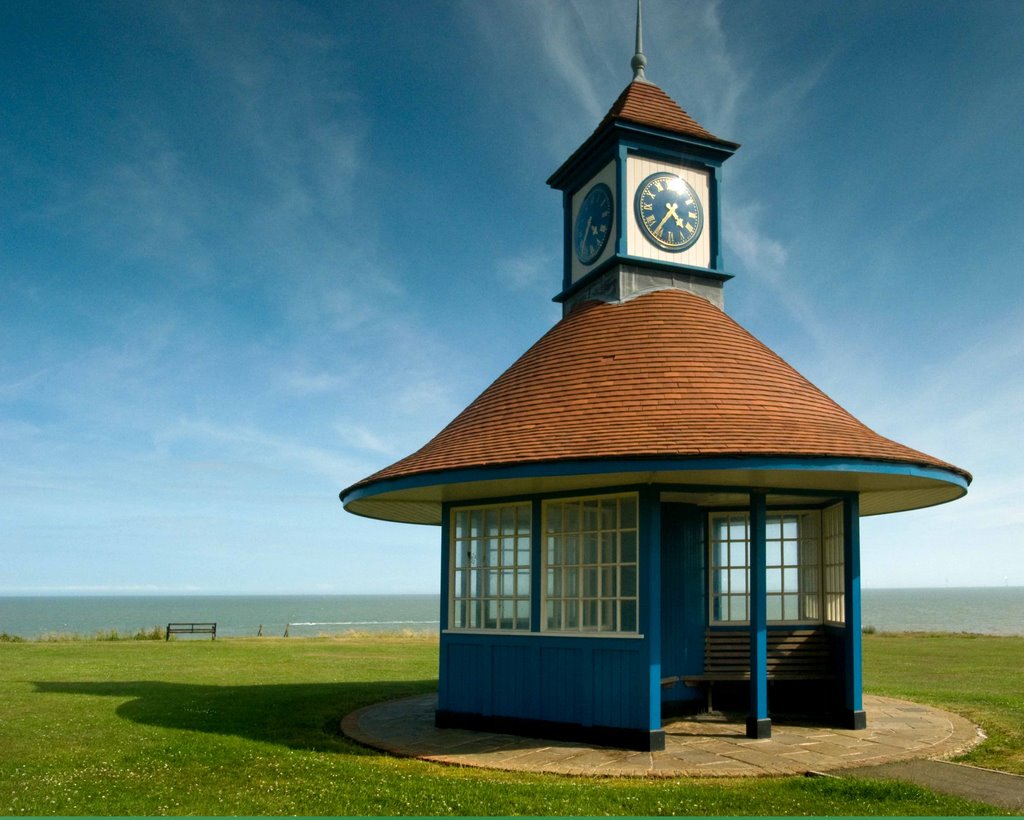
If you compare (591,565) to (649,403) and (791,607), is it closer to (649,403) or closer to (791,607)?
(649,403)

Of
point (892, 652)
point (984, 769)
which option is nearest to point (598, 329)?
point (984, 769)

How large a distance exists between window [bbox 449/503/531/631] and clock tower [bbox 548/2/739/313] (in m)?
3.51

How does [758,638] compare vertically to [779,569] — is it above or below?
below

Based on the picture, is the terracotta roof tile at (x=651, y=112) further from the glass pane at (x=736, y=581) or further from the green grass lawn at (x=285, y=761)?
the green grass lawn at (x=285, y=761)

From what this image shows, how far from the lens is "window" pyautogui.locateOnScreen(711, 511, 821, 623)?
39.1ft

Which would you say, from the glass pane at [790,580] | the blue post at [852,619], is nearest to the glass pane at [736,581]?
the glass pane at [790,580]

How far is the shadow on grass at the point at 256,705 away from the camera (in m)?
10.6

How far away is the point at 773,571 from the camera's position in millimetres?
11984

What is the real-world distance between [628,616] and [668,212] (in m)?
5.92

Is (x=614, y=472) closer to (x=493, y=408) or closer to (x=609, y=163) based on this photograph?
(x=493, y=408)

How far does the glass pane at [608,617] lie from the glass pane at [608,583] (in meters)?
0.09

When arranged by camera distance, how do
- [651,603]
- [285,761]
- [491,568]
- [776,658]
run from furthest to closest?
1. [776,658]
2. [491,568]
3. [651,603]
4. [285,761]

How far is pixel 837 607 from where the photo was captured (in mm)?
11562

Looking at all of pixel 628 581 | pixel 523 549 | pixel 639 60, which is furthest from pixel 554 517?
pixel 639 60
